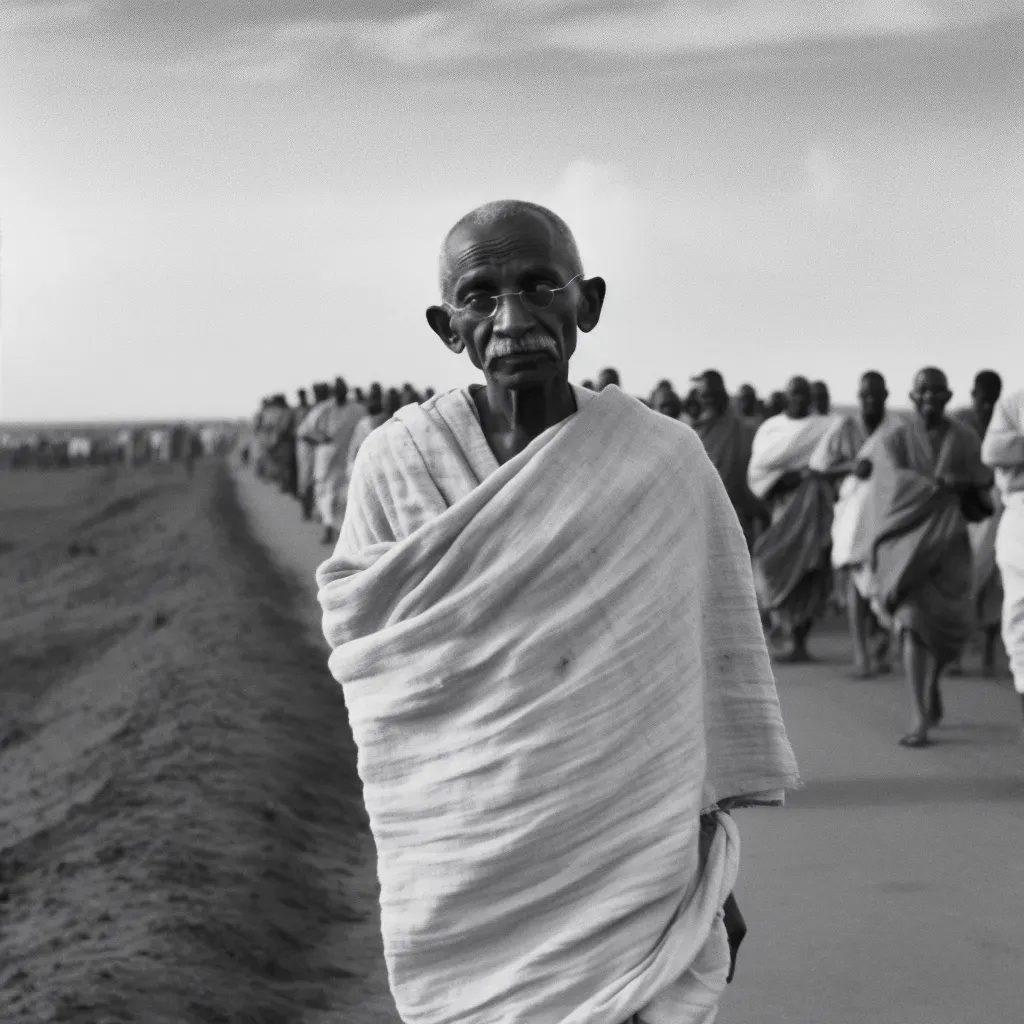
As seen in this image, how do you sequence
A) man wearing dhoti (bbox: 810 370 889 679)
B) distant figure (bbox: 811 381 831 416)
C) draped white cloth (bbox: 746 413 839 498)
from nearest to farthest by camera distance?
man wearing dhoti (bbox: 810 370 889 679) < draped white cloth (bbox: 746 413 839 498) < distant figure (bbox: 811 381 831 416)

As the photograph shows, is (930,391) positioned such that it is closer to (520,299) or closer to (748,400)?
(520,299)

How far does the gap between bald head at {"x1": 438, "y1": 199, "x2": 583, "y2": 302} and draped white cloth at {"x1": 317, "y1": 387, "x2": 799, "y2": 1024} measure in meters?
0.29

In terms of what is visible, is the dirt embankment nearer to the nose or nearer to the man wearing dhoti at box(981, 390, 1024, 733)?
the nose

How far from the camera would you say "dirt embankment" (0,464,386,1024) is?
20.1ft

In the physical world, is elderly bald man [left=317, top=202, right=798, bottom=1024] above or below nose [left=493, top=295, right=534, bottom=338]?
below

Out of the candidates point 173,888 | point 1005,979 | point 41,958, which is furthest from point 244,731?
point 1005,979

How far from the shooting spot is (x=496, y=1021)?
3.19m

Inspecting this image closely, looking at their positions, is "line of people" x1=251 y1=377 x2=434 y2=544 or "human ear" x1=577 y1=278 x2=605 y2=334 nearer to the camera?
"human ear" x1=577 y1=278 x2=605 y2=334

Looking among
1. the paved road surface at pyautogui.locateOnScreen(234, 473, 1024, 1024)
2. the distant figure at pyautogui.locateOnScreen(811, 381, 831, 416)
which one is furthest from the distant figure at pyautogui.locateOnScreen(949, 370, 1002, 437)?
the distant figure at pyautogui.locateOnScreen(811, 381, 831, 416)

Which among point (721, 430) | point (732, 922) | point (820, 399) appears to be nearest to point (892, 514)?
point (721, 430)

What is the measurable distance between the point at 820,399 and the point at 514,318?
44.3ft

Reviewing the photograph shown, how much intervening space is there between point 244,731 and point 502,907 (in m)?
7.30

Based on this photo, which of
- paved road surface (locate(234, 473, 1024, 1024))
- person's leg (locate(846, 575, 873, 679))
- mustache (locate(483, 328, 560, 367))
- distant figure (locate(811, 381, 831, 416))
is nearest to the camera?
mustache (locate(483, 328, 560, 367))

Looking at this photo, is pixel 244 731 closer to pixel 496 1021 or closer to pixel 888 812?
pixel 888 812
